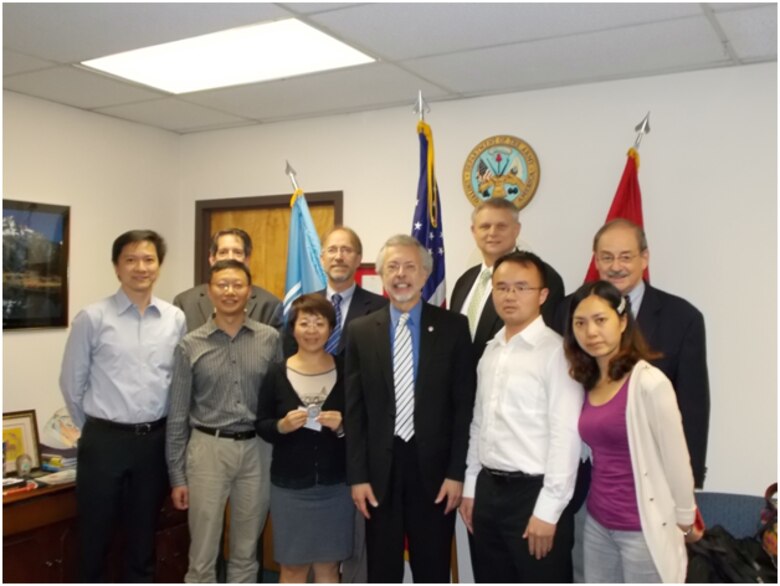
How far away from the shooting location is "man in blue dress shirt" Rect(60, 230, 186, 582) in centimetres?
277

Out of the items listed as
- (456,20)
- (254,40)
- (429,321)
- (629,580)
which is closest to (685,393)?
(629,580)

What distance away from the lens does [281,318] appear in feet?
11.0

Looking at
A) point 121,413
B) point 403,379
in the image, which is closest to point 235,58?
point 121,413

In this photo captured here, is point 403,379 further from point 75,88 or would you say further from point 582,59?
point 75,88

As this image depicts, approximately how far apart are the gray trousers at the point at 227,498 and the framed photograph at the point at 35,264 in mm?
1684

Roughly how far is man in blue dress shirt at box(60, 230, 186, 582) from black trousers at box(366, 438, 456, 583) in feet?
3.19

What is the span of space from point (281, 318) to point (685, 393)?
174 centimetres

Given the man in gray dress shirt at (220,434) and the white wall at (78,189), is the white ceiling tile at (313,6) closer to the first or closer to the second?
the man in gray dress shirt at (220,434)

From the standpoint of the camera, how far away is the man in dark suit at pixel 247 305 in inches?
128

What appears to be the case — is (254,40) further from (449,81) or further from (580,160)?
(580,160)

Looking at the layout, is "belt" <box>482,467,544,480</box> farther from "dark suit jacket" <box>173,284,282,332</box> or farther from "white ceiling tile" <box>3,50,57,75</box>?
"white ceiling tile" <box>3,50,57,75</box>

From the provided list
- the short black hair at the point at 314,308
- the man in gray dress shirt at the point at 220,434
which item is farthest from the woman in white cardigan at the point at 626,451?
the man in gray dress shirt at the point at 220,434

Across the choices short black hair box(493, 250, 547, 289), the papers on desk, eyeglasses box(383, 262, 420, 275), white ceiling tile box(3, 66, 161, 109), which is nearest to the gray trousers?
the papers on desk

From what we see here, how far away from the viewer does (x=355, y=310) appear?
116 inches
